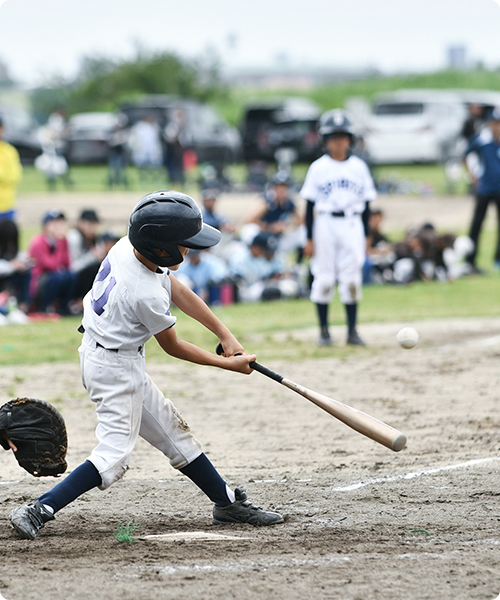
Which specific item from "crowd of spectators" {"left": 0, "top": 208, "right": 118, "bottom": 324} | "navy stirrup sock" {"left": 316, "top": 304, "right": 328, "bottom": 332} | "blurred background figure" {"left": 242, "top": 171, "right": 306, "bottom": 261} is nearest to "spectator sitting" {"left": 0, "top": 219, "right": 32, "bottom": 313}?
"crowd of spectators" {"left": 0, "top": 208, "right": 118, "bottom": 324}

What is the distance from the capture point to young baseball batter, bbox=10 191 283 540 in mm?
4012

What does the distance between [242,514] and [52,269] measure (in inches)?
264

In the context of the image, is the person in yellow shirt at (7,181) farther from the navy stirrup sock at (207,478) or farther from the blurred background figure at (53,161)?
the blurred background figure at (53,161)

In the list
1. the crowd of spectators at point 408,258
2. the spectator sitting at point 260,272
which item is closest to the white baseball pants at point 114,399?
the spectator sitting at point 260,272

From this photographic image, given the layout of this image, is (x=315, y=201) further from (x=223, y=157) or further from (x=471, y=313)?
(x=223, y=157)

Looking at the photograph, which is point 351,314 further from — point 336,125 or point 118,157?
point 118,157

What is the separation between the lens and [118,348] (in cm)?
410

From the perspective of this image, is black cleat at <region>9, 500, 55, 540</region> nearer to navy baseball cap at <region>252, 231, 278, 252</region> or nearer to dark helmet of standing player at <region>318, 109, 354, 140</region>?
dark helmet of standing player at <region>318, 109, 354, 140</region>

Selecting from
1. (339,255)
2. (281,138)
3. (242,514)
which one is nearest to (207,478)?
(242,514)

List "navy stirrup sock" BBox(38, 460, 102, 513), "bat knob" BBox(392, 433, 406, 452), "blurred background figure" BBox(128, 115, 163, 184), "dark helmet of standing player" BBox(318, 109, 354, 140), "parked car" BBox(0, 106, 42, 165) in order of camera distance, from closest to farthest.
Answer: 1. "navy stirrup sock" BBox(38, 460, 102, 513)
2. "bat knob" BBox(392, 433, 406, 452)
3. "dark helmet of standing player" BBox(318, 109, 354, 140)
4. "blurred background figure" BBox(128, 115, 163, 184)
5. "parked car" BBox(0, 106, 42, 165)

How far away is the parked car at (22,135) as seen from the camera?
27141mm

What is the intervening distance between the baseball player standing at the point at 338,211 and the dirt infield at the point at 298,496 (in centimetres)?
85

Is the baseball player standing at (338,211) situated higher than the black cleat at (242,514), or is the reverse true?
the baseball player standing at (338,211)

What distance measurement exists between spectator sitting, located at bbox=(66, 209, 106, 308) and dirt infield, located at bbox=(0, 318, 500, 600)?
2.27m
